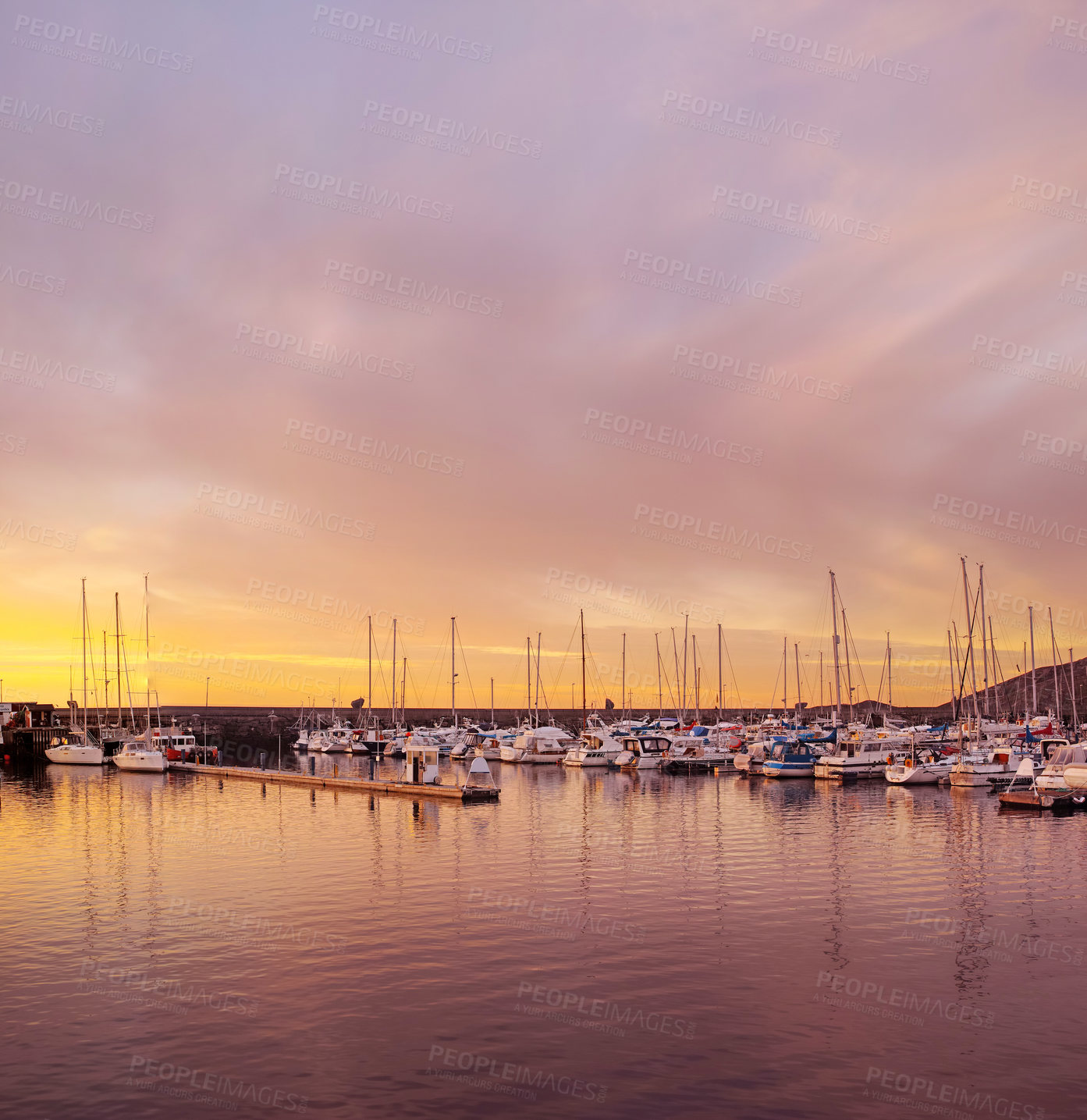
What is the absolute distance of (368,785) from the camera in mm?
70375

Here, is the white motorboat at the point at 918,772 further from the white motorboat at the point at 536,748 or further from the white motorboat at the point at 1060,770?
the white motorboat at the point at 536,748

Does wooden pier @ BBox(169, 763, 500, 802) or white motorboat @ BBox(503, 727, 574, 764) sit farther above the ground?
wooden pier @ BBox(169, 763, 500, 802)

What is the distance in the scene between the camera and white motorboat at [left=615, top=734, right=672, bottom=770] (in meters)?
101

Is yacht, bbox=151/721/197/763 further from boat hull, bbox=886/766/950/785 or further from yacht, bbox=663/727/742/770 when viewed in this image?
boat hull, bbox=886/766/950/785

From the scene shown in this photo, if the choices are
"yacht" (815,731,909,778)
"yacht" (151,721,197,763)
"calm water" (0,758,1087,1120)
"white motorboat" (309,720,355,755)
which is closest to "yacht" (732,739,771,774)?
"yacht" (815,731,909,778)

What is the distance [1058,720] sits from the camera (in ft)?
391

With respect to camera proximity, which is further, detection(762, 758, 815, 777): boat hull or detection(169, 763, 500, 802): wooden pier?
detection(762, 758, 815, 777): boat hull

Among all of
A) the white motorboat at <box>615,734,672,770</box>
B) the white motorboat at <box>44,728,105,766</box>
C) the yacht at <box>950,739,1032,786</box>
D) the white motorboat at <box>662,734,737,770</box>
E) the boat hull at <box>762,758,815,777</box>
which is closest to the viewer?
the yacht at <box>950,739,1032,786</box>

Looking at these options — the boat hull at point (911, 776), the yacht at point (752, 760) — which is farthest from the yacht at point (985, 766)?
the yacht at point (752, 760)

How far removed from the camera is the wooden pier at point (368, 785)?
207 feet

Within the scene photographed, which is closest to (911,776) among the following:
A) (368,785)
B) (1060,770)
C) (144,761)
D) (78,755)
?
(1060,770)

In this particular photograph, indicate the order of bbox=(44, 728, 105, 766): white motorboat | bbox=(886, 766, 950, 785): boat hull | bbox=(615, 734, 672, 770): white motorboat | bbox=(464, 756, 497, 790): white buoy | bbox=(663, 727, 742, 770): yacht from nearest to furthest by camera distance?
bbox=(464, 756, 497, 790): white buoy
bbox=(886, 766, 950, 785): boat hull
bbox=(663, 727, 742, 770): yacht
bbox=(615, 734, 672, 770): white motorboat
bbox=(44, 728, 105, 766): white motorboat

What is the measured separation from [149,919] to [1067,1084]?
82.0 feet

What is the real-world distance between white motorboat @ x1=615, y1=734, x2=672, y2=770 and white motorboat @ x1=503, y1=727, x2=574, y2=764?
8.33 metres
